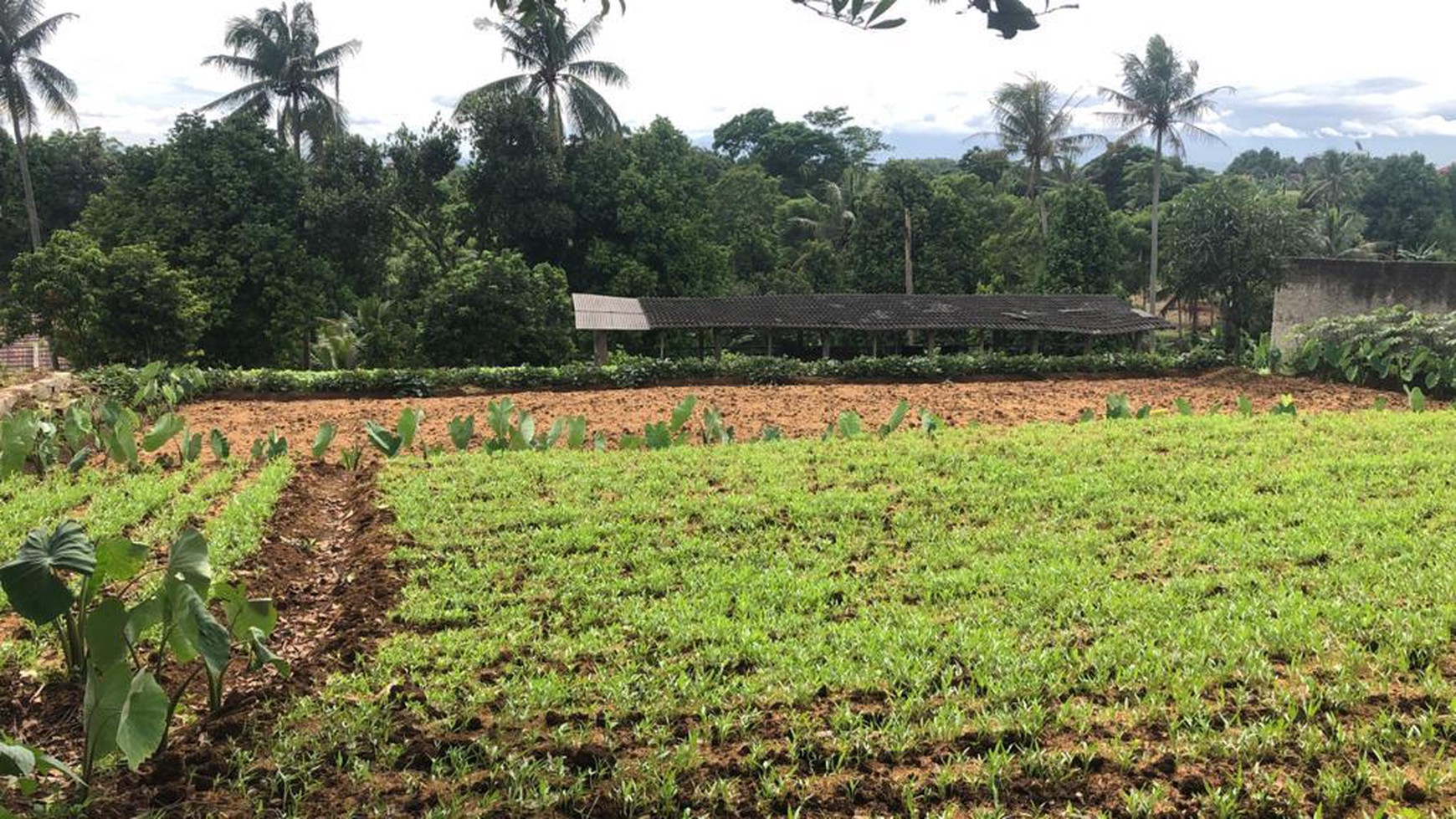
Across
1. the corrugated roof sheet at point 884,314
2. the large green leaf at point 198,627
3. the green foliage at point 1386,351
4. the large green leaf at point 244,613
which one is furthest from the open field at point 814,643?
the corrugated roof sheet at point 884,314

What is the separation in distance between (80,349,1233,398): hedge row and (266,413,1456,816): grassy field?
9.81 metres

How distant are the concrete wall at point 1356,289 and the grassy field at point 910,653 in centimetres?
1387

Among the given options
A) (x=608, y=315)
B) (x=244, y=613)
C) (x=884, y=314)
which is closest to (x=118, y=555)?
(x=244, y=613)

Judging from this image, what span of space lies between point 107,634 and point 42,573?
338 millimetres

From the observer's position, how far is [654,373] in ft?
59.2

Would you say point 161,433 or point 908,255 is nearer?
point 161,433

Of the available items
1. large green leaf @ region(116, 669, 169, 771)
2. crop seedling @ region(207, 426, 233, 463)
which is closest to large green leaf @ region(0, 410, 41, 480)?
crop seedling @ region(207, 426, 233, 463)

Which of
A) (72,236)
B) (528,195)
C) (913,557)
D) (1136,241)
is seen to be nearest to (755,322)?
(528,195)

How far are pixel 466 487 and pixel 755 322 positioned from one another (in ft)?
48.5

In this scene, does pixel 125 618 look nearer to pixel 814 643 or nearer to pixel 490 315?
pixel 814 643

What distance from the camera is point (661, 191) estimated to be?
25234 millimetres

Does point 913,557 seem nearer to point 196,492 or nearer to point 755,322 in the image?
point 196,492

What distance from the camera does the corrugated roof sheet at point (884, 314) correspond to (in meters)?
21.8

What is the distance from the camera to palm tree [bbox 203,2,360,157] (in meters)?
26.2
